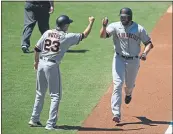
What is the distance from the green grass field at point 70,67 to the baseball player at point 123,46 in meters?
0.66

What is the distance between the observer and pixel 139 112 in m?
9.09

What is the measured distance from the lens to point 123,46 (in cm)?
860

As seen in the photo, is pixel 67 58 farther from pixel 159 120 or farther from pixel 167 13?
pixel 167 13

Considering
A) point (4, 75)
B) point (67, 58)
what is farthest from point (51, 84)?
point (67, 58)

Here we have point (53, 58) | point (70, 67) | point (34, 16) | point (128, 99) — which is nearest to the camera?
point (53, 58)

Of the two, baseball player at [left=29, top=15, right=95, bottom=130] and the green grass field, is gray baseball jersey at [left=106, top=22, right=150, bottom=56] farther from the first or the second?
the green grass field

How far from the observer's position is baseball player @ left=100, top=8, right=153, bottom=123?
8.48 meters

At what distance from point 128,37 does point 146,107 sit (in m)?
1.45

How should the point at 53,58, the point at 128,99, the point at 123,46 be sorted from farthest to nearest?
the point at 128,99
the point at 123,46
the point at 53,58

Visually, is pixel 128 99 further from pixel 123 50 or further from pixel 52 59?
pixel 52 59

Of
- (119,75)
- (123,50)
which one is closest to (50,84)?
(119,75)

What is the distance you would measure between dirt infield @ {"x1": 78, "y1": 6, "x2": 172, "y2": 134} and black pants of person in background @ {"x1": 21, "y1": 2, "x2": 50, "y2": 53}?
2.47 m

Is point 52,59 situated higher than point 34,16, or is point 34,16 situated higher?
point 34,16

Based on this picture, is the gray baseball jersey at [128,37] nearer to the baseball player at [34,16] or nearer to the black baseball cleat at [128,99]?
the black baseball cleat at [128,99]
